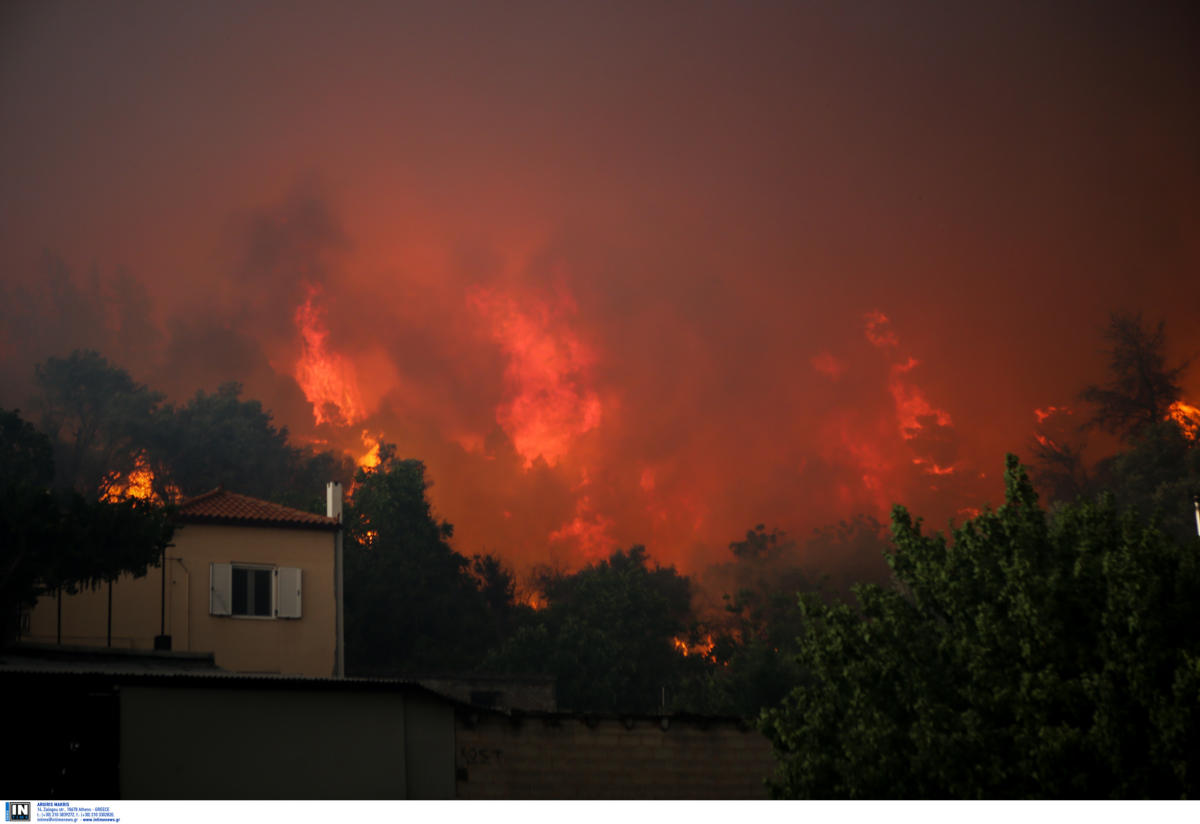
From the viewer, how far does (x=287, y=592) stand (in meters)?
36.4

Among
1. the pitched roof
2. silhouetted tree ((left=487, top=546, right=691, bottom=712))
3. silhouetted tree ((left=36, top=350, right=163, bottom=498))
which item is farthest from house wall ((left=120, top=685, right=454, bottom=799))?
silhouetted tree ((left=36, top=350, right=163, bottom=498))

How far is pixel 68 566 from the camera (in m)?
24.6

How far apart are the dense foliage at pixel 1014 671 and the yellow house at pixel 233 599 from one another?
779 inches

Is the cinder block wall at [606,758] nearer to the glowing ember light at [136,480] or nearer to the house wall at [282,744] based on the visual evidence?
the house wall at [282,744]

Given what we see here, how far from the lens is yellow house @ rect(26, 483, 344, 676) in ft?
112

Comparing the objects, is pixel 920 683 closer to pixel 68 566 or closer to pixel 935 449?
pixel 68 566

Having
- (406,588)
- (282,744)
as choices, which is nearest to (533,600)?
(406,588)

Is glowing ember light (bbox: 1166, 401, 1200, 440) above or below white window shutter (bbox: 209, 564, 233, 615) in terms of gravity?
above

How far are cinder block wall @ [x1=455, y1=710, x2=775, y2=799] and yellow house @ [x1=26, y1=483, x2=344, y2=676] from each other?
1339 centimetres

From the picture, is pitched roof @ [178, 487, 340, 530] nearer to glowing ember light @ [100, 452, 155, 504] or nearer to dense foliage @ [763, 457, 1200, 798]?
dense foliage @ [763, 457, 1200, 798]

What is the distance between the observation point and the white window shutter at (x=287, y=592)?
3612 cm

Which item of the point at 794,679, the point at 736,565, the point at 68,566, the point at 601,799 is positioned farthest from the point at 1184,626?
the point at 736,565

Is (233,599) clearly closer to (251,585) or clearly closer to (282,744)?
(251,585)

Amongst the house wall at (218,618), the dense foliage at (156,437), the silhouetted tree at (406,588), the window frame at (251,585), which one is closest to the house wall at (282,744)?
the house wall at (218,618)
